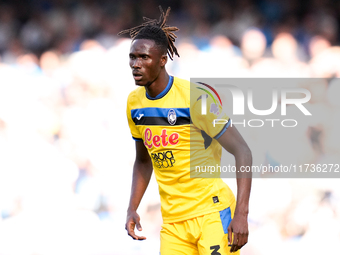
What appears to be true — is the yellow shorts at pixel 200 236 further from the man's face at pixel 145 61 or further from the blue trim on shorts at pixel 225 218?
the man's face at pixel 145 61

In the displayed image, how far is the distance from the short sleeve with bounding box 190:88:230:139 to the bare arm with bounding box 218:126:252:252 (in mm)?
43

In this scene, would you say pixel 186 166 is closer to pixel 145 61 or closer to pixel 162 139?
pixel 162 139

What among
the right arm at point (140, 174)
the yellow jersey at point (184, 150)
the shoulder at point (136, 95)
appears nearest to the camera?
the yellow jersey at point (184, 150)

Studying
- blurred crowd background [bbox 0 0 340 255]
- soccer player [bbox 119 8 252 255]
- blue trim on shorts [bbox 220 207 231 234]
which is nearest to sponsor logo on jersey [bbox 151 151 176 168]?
soccer player [bbox 119 8 252 255]

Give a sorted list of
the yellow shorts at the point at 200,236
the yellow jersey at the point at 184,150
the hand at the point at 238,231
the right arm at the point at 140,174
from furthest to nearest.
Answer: the right arm at the point at 140,174 < the yellow jersey at the point at 184,150 < the yellow shorts at the point at 200,236 < the hand at the point at 238,231

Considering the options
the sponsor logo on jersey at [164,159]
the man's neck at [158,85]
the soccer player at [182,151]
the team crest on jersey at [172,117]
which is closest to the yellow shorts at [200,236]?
the soccer player at [182,151]

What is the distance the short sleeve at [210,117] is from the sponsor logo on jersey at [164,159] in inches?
9.3

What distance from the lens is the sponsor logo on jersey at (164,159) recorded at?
2650 millimetres

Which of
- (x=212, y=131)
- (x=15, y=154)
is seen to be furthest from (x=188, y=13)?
(x=212, y=131)

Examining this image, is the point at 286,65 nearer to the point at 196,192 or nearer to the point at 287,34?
the point at 287,34

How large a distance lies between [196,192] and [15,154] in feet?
11.2

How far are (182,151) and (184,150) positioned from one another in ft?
0.04

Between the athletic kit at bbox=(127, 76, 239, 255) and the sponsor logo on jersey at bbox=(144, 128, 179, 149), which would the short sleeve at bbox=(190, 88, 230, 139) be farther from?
the sponsor logo on jersey at bbox=(144, 128, 179, 149)

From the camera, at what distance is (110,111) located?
542cm
